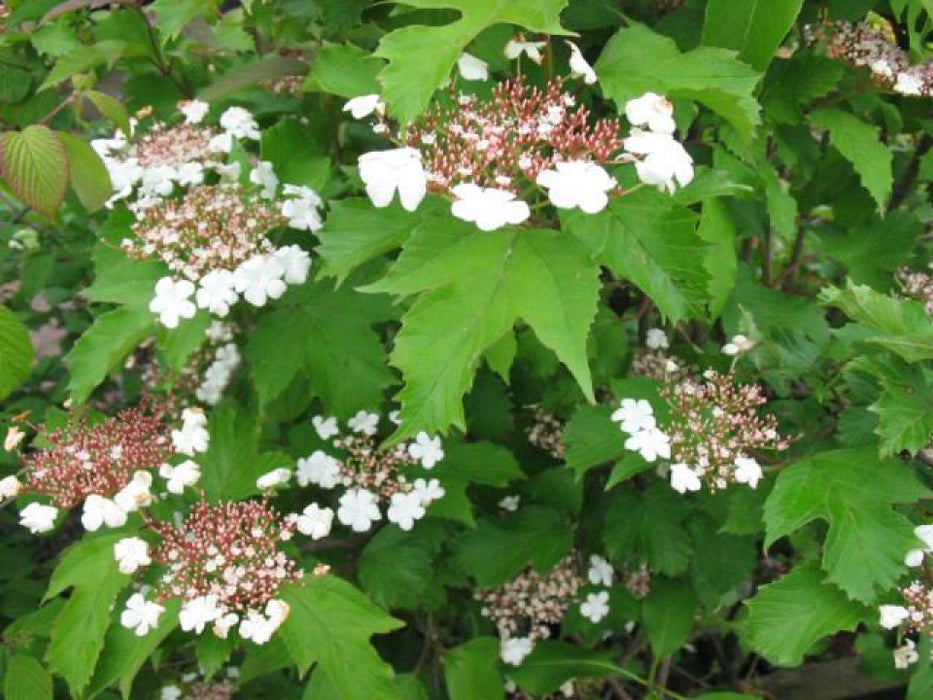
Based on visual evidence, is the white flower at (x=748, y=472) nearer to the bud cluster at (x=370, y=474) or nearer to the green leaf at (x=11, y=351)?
the bud cluster at (x=370, y=474)

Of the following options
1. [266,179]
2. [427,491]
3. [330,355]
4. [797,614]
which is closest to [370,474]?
[427,491]

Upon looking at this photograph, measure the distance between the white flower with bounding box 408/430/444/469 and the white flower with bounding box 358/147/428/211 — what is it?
747 mm

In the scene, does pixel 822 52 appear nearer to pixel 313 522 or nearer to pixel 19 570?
pixel 313 522

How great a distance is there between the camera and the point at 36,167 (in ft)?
4.62

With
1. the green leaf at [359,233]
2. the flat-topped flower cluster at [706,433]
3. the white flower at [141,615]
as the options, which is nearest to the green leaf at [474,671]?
the flat-topped flower cluster at [706,433]

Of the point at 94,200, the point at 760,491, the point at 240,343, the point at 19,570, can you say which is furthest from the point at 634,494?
the point at 19,570

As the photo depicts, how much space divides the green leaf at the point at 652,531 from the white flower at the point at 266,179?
962mm

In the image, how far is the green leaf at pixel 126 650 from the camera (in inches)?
55.1

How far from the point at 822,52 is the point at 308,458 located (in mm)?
1245

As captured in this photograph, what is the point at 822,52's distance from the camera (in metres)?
1.66

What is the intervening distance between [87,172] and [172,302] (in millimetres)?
256

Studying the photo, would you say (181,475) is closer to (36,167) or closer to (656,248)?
(36,167)

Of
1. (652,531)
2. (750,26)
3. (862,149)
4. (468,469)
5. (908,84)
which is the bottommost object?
(652,531)

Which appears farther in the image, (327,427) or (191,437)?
(327,427)
